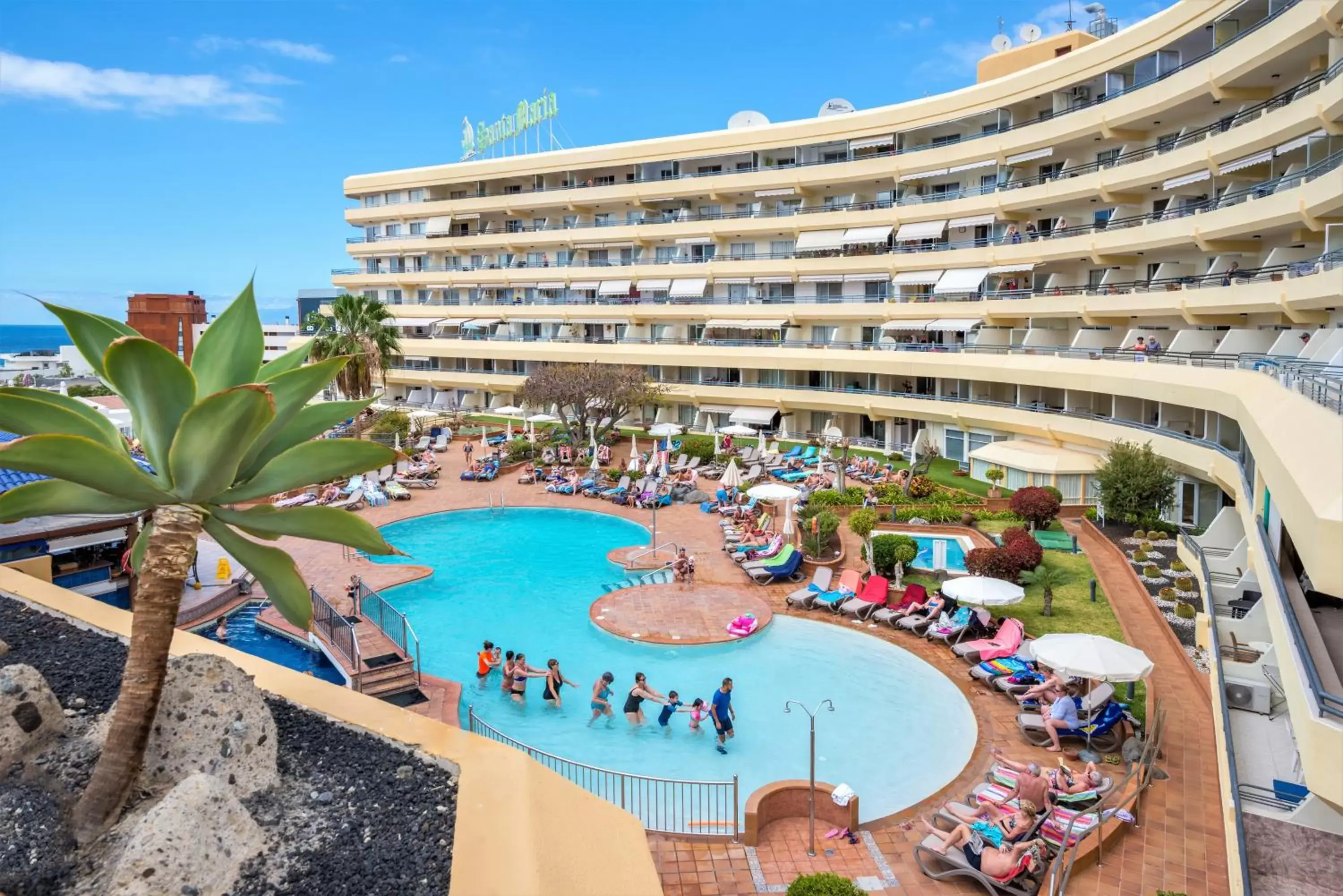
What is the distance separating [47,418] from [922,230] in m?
40.7

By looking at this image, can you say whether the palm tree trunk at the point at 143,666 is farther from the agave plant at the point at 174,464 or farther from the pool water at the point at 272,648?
the pool water at the point at 272,648

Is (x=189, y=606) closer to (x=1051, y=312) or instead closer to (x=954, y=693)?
(x=954, y=693)

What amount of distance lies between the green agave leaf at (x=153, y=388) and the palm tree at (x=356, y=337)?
36498 mm

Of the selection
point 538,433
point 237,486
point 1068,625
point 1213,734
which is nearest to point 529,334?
point 538,433

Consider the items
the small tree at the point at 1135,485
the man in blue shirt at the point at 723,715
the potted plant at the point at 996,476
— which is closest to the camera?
the man in blue shirt at the point at 723,715

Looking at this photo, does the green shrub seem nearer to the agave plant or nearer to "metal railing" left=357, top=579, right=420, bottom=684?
the agave plant

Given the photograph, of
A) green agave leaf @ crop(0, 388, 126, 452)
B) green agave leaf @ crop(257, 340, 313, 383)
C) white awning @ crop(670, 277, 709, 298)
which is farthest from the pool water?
white awning @ crop(670, 277, 709, 298)

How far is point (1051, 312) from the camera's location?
34938 mm

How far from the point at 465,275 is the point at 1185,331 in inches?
1689


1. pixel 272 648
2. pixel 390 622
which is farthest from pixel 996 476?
pixel 272 648

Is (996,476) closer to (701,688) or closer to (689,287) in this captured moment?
(701,688)

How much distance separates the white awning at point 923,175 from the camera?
135ft

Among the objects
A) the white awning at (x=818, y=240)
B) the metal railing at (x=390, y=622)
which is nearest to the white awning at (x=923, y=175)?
the white awning at (x=818, y=240)

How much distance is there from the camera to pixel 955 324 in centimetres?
3894
